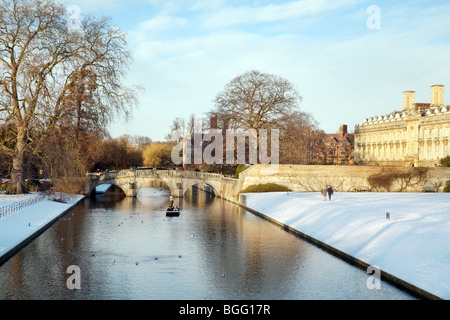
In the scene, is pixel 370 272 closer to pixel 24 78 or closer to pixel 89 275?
pixel 89 275

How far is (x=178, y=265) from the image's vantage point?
1909 cm

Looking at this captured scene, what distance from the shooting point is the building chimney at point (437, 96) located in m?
74.4

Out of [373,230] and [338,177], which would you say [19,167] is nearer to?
[373,230]

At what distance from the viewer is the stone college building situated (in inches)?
2655

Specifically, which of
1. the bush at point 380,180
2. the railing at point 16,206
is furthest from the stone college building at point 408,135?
the railing at point 16,206

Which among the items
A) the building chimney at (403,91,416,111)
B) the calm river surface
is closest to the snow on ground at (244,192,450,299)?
the calm river surface

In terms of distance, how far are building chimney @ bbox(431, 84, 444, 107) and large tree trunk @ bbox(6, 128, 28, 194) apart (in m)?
60.5

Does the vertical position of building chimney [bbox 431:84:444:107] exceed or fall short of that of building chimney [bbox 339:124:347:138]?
it exceeds it

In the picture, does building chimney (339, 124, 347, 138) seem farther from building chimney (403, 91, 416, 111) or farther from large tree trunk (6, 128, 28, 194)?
large tree trunk (6, 128, 28, 194)

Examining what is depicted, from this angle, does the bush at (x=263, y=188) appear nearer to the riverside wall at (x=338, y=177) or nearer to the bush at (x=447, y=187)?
the riverside wall at (x=338, y=177)

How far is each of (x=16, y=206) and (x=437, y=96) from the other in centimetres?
6398

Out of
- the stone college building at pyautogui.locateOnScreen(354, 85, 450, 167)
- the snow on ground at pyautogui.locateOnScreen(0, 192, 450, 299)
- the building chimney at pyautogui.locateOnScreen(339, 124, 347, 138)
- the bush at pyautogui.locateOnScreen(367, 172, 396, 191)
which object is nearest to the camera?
the snow on ground at pyautogui.locateOnScreen(0, 192, 450, 299)

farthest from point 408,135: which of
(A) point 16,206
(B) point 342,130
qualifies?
(A) point 16,206
